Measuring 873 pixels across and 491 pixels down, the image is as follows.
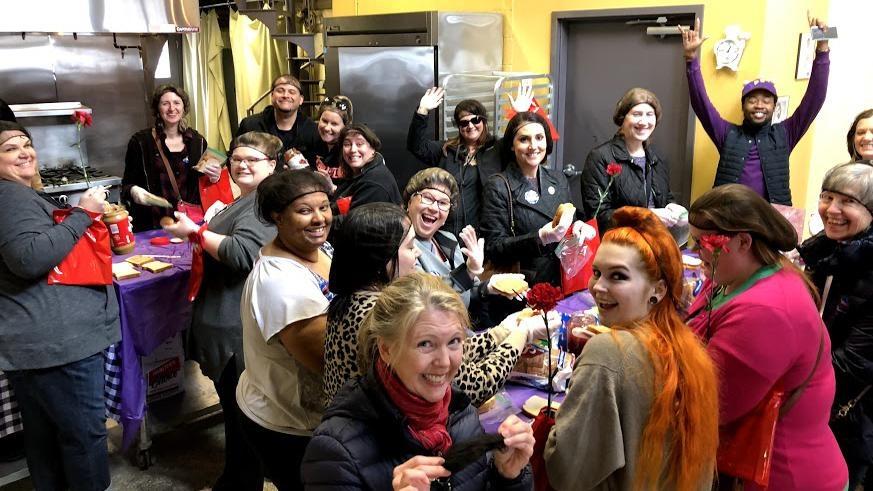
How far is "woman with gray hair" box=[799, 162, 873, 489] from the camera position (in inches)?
96.7

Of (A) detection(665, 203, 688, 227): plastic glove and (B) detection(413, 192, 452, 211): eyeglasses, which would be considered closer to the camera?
(B) detection(413, 192, 452, 211): eyeglasses

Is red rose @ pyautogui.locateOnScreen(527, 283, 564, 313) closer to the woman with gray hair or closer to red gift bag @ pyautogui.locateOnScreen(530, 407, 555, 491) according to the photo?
red gift bag @ pyautogui.locateOnScreen(530, 407, 555, 491)

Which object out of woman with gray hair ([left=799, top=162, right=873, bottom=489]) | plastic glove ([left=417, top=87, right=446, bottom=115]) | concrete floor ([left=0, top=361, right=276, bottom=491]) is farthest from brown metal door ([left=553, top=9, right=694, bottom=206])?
concrete floor ([left=0, top=361, right=276, bottom=491])

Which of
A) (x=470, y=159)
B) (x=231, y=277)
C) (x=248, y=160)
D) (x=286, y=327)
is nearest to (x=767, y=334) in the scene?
(x=286, y=327)

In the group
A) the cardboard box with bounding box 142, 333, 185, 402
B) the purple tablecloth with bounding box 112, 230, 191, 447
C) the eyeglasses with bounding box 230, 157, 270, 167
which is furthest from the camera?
the cardboard box with bounding box 142, 333, 185, 402

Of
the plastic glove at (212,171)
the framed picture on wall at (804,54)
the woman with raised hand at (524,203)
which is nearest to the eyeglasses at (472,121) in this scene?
the woman with raised hand at (524,203)

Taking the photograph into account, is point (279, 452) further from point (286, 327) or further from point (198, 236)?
point (198, 236)

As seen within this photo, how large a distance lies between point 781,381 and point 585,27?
4112 millimetres

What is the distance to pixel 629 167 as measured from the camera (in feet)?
12.9

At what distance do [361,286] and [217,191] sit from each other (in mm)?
2364

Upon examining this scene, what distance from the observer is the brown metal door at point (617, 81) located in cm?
496

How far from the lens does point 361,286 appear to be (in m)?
1.89

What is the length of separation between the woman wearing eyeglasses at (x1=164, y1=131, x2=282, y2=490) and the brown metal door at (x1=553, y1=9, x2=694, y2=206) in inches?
107

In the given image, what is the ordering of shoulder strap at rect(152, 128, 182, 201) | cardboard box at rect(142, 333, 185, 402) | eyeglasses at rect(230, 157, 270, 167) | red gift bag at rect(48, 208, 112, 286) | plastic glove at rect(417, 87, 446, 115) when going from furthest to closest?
plastic glove at rect(417, 87, 446, 115) → shoulder strap at rect(152, 128, 182, 201) → cardboard box at rect(142, 333, 185, 402) → eyeglasses at rect(230, 157, 270, 167) → red gift bag at rect(48, 208, 112, 286)
